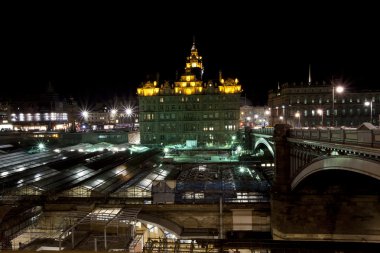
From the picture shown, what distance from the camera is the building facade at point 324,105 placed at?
3684 inches

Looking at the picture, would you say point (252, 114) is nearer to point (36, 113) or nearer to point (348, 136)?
point (36, 113)

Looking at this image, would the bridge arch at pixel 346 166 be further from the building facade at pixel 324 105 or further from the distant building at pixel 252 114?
the distant building at pixel 252 114

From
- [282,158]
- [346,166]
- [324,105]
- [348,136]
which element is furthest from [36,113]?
→ [346,166]

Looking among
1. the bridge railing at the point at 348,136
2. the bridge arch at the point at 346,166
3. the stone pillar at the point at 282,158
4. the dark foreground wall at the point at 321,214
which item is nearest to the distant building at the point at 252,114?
the dark foreground wall at the point at 321,214

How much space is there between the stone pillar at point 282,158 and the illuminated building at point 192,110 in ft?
216

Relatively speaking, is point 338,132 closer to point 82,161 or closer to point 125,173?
point 125,173

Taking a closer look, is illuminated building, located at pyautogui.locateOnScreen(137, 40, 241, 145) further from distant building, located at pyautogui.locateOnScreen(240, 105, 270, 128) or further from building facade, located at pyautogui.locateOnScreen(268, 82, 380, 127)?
distant building, located at pyautogui.locateOnScreen(240, 105, 270, 128)

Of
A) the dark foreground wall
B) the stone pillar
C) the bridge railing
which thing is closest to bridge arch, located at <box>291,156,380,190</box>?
the bridge railing

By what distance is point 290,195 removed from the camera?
2709 cm

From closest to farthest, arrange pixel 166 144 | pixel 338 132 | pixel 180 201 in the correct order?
pixel 338 132 < pixel 180 201 < pixel 166 144

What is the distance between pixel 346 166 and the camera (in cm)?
1617

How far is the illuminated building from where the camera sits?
9344cm

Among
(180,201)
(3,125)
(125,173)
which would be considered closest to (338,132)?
(180,201)

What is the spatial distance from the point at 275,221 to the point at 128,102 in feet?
469
